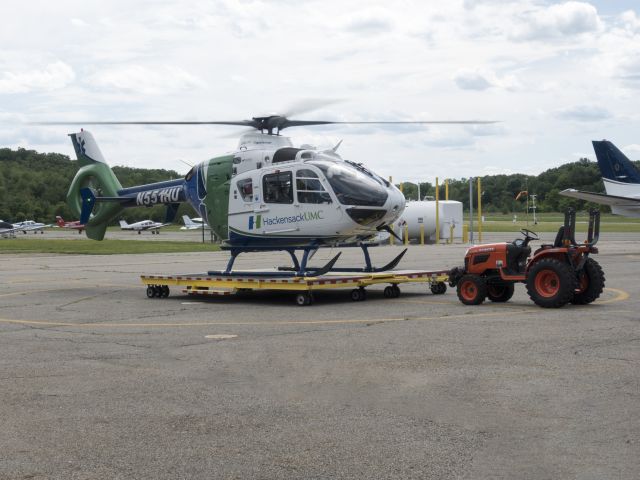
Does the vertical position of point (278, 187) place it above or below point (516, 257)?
above

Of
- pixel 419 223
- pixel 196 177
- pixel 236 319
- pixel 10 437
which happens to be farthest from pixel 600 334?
pixel 419 223

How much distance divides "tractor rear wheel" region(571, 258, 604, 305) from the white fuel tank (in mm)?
32964

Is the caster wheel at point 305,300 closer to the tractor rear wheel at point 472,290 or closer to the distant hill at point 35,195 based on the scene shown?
the tractor rear wheel at point 472,290

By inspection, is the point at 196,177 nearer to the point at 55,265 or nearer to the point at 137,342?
the point at 137,342

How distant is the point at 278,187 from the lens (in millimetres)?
17109

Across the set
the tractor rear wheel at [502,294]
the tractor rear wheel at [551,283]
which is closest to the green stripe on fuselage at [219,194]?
the tractor rear wheel at [502,294]

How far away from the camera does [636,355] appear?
955 cm

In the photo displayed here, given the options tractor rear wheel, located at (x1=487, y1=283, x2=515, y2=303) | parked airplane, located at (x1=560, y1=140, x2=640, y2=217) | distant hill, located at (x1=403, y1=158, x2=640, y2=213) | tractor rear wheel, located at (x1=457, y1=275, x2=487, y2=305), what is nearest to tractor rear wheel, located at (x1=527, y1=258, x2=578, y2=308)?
tractor rear wheel, located at (x1=457, y1=275, x2=487, y2=305)

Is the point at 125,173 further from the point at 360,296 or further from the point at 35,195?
the point at 360,296

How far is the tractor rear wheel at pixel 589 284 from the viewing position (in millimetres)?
14391

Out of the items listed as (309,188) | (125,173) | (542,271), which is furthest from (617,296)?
(125,173)

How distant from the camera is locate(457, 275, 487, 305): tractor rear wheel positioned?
48.6 feet

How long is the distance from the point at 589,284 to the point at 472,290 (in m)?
1.97

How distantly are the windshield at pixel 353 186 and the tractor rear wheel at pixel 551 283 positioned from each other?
137 inches
